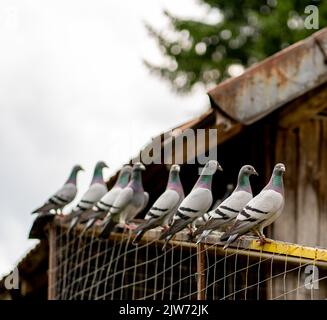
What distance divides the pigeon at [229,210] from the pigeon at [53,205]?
422cm

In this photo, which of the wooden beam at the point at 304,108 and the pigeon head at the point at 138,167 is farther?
the wooden beam at the point at 304,108

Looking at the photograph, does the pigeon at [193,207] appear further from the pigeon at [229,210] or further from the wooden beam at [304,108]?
the wooden beam at [304,108]

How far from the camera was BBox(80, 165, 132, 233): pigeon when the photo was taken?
11.5 m

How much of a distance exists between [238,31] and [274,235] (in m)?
15.5

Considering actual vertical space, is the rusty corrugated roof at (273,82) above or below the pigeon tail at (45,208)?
above

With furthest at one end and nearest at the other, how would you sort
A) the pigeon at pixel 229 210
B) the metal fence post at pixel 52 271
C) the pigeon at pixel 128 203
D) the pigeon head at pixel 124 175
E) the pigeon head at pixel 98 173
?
the metal fence post at pixel 52 271
the pigeon head at pixel 98 173
the pigeon head at pixel 124 175
the pigeon at pixel 128 203
the pigeon at pixel 229 210

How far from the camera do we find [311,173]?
11.9m

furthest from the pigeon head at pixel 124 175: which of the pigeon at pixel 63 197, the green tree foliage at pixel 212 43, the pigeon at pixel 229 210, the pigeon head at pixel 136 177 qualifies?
the green tree foliage at pixel 212 43

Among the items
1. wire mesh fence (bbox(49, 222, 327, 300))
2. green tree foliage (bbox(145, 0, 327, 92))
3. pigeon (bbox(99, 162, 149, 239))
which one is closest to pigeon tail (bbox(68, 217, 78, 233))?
wire mesh fence (bbox(49, 222, 327, 300))

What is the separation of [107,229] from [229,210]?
2734 mm

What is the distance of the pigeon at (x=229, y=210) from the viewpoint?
28.2 feet

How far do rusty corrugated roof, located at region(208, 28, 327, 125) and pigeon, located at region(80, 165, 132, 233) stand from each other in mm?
1422

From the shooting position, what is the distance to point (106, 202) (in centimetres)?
1153

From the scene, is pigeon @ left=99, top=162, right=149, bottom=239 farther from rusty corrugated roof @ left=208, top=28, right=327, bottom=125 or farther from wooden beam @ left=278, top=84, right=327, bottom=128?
wooden beam @ left=278, top=84, right=327, bottom=128
